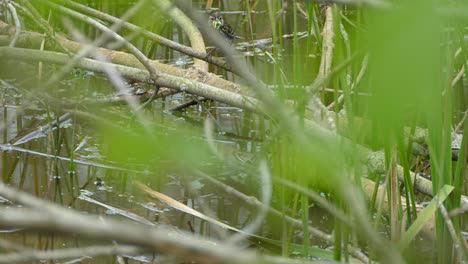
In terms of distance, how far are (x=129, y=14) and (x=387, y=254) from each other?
57cm

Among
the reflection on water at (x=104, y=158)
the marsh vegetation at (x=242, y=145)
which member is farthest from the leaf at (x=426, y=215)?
the reflection on water at (x=104, y=158)

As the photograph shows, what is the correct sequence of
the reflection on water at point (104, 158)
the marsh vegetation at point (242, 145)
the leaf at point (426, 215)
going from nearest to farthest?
1. the marsh vegetation at point (242, 145)
2. the leaf at point (426, 215)
3. the reflection on water at point (104, 158)

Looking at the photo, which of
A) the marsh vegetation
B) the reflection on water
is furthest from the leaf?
the reflection on water

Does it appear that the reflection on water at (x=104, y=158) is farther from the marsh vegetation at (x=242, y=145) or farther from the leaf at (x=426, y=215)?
the leaf at (x=426, y=215)

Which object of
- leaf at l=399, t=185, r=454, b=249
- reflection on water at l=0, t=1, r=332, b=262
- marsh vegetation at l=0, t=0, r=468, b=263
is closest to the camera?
marsh vegetation at l=0, t=0, r=468, b=263

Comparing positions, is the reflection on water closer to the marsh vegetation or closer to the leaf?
the marsh vegetation

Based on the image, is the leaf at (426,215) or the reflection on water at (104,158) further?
the reflection on water at (104,158)

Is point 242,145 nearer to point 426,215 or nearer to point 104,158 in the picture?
point 104,158

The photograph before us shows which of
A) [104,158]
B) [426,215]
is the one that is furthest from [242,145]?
[426,215]

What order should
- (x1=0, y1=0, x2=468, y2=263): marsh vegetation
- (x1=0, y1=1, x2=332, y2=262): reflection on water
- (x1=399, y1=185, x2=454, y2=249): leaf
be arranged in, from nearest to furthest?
(x1=0, y1=0, x2=468, y2=263): marsh vegetation → (x1=399, y1=185, x2=454, y2=249): leaf → (x1=0, y1=1, x2=332, y2=262): reflection on water

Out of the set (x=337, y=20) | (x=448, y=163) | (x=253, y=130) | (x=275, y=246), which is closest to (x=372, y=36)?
(x=337, y=20)

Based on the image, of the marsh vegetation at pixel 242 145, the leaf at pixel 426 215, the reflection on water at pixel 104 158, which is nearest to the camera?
the marsh vegetation at pixel 242 145

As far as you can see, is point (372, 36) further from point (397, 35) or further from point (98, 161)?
point (98, 161)

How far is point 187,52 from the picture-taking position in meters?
3.16
